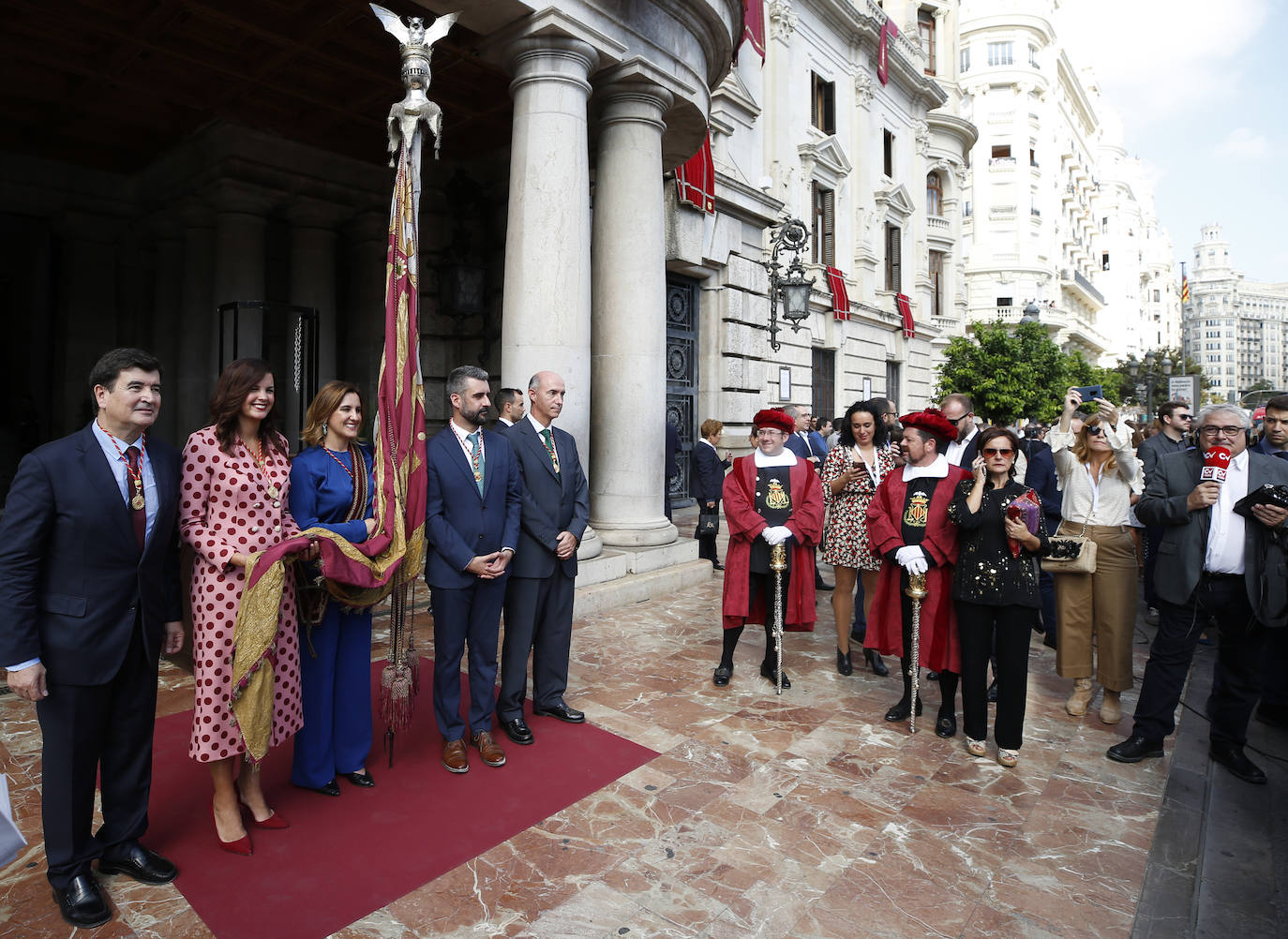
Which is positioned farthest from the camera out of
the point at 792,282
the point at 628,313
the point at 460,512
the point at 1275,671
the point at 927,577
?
the point at 792,282

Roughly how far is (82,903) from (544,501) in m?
2.63

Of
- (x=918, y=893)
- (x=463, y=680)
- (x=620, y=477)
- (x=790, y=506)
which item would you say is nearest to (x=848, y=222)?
(x=620, y=477)

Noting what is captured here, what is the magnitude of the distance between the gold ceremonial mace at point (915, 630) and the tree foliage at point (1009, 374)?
20.9m

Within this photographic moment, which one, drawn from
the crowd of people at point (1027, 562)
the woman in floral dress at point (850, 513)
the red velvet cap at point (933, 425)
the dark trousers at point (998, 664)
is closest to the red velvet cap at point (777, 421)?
the crowd of people at point (1027, 562)

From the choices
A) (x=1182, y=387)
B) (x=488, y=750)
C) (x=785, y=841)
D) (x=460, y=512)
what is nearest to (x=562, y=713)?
(x=488, y=750)

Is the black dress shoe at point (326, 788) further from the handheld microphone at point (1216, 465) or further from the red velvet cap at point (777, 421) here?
the handheld microphone at point (1216, 465)

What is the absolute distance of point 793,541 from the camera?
206 inches

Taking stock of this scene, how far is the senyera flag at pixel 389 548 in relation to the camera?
301 centimetres

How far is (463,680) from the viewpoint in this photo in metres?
5.27

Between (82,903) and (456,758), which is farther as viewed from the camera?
(456,758)

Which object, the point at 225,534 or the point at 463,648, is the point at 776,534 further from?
the point at 225,534

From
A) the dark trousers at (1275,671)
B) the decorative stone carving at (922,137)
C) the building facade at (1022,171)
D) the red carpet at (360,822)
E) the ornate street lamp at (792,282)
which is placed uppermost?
the building facade at (1022,171)

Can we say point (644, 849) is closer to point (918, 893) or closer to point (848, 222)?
point (918, 893)

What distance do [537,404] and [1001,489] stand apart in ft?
9.03
